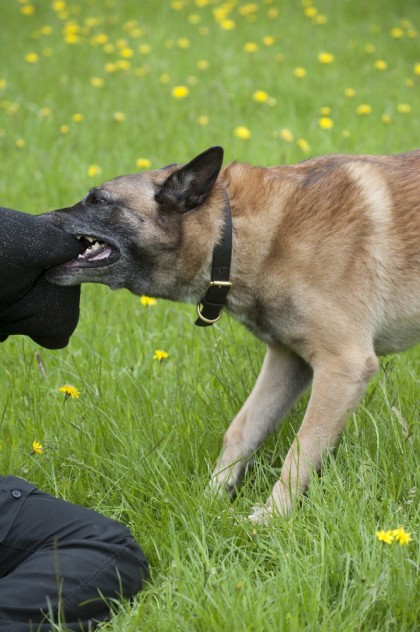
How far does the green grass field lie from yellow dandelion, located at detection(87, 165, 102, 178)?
0.06m

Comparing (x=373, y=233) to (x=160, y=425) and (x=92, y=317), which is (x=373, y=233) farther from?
(x=92, y=317)

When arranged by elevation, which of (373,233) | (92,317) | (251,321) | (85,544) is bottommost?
(92,317)

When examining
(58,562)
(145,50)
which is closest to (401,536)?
(58,562)

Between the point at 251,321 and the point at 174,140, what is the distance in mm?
4149

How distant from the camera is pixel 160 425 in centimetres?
368

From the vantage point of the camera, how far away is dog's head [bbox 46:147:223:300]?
3520 mm

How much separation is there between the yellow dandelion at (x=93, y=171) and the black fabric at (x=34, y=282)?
10.4 ft

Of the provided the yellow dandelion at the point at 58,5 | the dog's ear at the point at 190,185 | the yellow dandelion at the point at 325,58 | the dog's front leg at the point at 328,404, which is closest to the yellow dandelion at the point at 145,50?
the yellow dandelion at the point at 325,58

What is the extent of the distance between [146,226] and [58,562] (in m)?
1.37

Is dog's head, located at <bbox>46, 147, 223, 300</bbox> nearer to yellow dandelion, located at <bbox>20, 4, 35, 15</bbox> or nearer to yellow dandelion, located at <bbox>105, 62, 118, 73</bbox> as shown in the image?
yellow dandelion, located at <bbox>105, 62, 118, 73</bbox>

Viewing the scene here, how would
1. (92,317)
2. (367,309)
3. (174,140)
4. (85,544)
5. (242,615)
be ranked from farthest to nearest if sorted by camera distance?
(174,140)
(92,317)
(367,309)
(85,544)
(242,615)

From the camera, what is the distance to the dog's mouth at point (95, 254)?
3512mm

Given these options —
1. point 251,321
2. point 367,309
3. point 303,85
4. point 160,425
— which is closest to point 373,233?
point 367,309

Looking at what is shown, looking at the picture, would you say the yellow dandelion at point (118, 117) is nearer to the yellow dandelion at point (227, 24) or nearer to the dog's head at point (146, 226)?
the yellow dandelion at point (227, 24)
